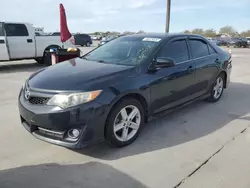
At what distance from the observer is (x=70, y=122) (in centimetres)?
302

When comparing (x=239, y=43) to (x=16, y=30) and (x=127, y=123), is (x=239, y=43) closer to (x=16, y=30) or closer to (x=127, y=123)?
(x=16, y=30)

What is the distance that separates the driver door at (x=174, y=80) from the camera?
155 inches

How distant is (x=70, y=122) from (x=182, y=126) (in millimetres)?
2125

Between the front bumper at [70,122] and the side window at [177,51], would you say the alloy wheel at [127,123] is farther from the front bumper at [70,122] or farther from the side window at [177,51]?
the side window at [177,51]

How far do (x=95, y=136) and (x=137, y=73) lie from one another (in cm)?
109

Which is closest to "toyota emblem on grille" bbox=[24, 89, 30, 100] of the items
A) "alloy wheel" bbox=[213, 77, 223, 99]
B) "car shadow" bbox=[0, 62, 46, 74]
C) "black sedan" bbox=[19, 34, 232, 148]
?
"black sedan" bbox=[19, 34, 232, 148]

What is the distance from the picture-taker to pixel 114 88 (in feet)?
10.8

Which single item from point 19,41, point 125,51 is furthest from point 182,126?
point 19,41

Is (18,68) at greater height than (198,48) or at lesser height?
lesser

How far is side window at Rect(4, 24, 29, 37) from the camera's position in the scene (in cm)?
1010

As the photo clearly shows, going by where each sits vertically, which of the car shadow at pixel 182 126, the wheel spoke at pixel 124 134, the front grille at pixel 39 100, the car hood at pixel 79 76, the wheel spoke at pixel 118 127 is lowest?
the car shadow at pixel 182 126

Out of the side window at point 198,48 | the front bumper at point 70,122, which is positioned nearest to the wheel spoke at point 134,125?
the front bumper at point 70,122

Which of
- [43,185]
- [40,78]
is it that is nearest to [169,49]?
[40,78]

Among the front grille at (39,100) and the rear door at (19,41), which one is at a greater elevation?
the rear door at (19,41)
